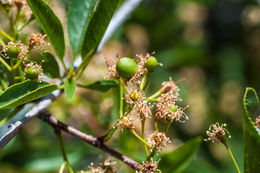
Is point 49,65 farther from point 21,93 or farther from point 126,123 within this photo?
point 126,123

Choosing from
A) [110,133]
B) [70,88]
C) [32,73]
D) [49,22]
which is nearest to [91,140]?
[110,133]

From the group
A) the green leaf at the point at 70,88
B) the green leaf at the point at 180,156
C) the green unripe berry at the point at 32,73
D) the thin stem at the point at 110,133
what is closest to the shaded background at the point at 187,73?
the green leaf at the point at 180,156

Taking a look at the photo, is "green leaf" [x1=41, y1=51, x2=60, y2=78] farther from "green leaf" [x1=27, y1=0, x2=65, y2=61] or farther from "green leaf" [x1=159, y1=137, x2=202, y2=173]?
"green leaf" [x1=159, y1=137, x2=202, y2=173]

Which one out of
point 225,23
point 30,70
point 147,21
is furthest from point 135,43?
point 30,70

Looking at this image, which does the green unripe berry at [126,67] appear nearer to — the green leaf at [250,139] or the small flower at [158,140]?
the small flower at [158,140]

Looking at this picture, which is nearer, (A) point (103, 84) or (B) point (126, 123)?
(B) point (126, 123)

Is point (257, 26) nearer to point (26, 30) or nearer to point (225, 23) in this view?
point (225, 23)
